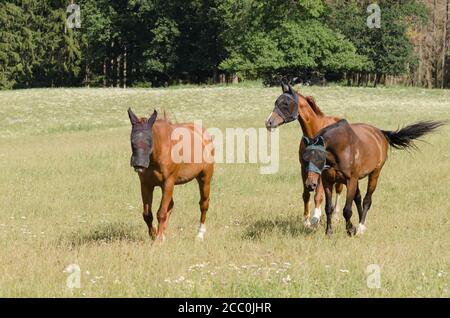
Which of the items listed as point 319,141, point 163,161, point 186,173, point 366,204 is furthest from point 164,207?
point 366,204

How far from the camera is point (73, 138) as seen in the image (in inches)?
1303

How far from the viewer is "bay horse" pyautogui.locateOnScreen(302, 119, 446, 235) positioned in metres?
9.74

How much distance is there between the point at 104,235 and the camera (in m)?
11.3

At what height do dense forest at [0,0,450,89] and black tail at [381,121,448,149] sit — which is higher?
dense forest at [0,0,450,89]

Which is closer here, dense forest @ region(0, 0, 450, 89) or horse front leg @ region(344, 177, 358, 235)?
horse front leg @ region(344, 177, 358, 235)

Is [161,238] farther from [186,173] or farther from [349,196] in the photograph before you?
[349,196]

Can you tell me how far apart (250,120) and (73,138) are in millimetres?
10860

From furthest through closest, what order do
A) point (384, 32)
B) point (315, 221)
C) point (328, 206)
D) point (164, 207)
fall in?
point (384, 32)
point (315, 221)
point (328, 206)
point (164, 207)

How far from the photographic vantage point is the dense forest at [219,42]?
7288 centimetres

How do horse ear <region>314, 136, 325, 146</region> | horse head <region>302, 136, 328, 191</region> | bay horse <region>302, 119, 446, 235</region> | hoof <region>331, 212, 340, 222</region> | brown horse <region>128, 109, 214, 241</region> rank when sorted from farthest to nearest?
1. hoof <region>331, 212, 340, 222</region>
2. horse ear <region>314, 136, 325, 146</region>
3. bay horse <region>302, 119, 446, 235</region>
4. horse head <region>302, 136, 328, 191</region>
5. brown horse <region>128, 109, 214, 241</region>

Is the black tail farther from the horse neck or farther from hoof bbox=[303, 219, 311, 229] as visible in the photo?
hoof bbox=[303, 219, 311, 229]

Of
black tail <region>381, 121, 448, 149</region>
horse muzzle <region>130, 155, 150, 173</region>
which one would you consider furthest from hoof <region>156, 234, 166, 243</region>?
black tail <region>381, 121, 448, 149</region>

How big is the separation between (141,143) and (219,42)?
241ft

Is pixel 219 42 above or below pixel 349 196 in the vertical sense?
above
